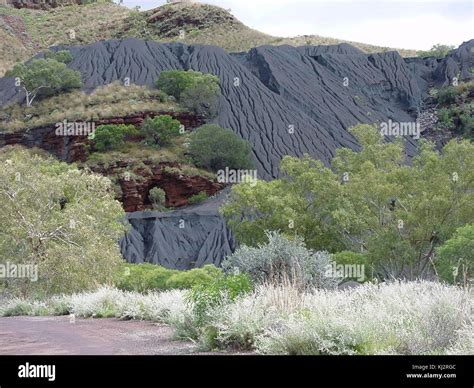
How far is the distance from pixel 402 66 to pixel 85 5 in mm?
69383

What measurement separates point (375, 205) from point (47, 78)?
5155 cm

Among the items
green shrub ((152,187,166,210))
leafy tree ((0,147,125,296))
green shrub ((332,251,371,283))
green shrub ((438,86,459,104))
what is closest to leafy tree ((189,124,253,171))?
green shrub ((152,187,166,210))

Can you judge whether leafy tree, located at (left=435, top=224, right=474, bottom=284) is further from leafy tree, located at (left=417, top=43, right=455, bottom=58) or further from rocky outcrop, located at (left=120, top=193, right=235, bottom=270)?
leafy tree, located at (left=417, top=43, right=455, bottom=58)

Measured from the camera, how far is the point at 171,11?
116 meters

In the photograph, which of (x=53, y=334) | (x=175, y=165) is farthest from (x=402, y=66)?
(x=53, y=334)

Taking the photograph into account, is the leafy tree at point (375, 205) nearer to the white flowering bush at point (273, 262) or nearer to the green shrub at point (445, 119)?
the white flowering bush at point (273, 262)

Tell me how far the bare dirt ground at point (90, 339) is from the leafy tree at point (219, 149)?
47.5m

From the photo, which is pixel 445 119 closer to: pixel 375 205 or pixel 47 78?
pixel 47 78

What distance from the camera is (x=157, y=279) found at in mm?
28688

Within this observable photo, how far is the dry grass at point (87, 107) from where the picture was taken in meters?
66.9

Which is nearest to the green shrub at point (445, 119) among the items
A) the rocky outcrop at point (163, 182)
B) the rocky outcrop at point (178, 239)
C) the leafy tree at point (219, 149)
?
the leafy tree at point (219, 149)

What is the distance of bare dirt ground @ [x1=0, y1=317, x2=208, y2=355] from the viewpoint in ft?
26.1


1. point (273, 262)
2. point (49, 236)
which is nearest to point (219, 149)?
point (49, 236)
